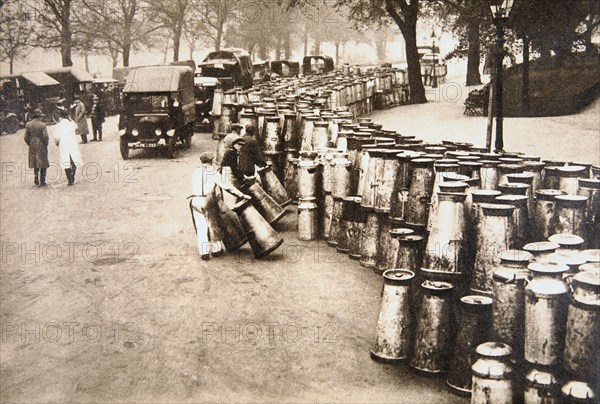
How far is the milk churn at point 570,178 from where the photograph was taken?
6.66 metres

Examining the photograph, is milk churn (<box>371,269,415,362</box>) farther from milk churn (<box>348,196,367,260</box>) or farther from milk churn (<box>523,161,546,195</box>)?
milk churn (<box>348,196,367,260</box>)

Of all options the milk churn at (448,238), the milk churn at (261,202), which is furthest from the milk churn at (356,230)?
the milk churn at (448,238)

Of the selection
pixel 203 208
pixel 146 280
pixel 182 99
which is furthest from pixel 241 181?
pixel 182 99

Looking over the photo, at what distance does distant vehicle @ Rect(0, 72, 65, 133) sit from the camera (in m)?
22.6

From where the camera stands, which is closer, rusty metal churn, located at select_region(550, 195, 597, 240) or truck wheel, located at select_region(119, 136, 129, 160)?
rusty metal churn, located at select_region(550, 195, 597, 240)

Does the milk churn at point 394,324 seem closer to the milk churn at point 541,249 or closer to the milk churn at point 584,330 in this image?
the milk churn at point 541,249

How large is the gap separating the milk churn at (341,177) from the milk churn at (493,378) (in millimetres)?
4887

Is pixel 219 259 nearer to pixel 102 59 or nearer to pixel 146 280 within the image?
pixel 146 280

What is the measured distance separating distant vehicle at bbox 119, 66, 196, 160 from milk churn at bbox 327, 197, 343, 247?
925 centimetres

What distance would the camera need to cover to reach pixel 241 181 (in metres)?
10.6

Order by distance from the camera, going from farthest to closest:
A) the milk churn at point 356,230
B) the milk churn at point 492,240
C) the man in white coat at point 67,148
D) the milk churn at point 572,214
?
the man in white coat at point 67,148, the milk churn at point 356,230, the milk churn at point 572,214, the milk churn at point 492,240

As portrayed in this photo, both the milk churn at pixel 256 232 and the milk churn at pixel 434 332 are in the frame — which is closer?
the milk churn at pixel 434 332

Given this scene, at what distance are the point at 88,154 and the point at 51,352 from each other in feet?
46.3

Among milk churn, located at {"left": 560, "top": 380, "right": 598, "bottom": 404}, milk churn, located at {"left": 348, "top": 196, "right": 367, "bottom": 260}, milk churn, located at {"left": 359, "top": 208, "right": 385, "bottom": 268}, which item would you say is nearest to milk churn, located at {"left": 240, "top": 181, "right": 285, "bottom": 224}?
milk churn, located at {"left": 348, "top": 196, "right": 367, "bottom": 260}
